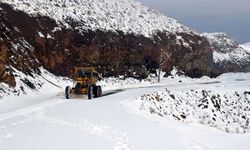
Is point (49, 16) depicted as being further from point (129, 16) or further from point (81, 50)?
point (129, 16)

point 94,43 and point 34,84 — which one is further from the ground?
point 94,43

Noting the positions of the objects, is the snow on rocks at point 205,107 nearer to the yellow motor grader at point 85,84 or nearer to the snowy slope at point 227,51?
the yellow motor grader at point 85,84

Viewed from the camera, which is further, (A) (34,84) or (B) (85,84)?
(A) (34,84)

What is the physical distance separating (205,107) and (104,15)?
97.1ft

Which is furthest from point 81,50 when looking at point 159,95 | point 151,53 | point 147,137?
point 147,137

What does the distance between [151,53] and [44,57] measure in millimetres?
21311

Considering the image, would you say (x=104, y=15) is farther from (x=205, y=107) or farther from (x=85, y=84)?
(x=205, y=107)

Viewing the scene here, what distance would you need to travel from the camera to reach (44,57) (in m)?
45.6

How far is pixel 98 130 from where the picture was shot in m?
19.0

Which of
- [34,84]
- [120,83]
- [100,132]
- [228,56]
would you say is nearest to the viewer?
[100,132]

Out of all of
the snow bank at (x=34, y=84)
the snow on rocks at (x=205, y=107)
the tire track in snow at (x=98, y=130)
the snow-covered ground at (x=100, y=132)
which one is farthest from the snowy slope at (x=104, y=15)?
the tire track in snow at (x=98, y=130)

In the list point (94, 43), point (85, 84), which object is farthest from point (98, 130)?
point (94, 43)

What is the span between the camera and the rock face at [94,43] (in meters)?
42.4

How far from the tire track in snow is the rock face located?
12887 millimetres
